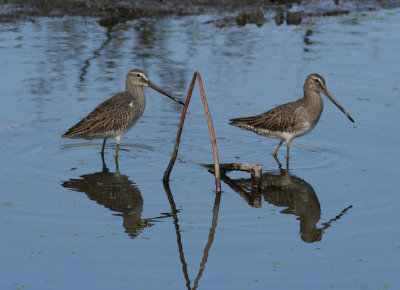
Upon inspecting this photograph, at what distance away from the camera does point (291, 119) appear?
11125 millimetres

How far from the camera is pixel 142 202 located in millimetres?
9031

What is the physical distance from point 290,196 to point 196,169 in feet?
4.79

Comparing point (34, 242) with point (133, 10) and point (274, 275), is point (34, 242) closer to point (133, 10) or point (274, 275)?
point (274, 275)

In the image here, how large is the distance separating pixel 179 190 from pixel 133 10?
10.3m

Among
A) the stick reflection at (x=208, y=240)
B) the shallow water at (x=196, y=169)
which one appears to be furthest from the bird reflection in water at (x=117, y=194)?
the stick reflection at (x=208, y=240)

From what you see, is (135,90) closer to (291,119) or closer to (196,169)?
(196,169)

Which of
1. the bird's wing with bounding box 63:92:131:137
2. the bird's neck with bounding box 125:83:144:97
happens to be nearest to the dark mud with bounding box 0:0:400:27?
the bird's neck with bounding box 125:83:144:97

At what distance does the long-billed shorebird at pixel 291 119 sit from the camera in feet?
36.5

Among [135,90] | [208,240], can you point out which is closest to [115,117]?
[135,90]

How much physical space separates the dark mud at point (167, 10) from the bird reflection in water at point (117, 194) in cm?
883

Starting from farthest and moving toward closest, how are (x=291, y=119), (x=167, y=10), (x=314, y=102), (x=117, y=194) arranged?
1. (x=167, y=10)
2. (x=314, y=102)
3. (x=291, y=119)
4. (x=117, y=194)

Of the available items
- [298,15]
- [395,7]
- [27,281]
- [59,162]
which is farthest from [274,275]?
[395,7]

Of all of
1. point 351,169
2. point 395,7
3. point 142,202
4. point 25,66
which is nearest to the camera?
point 142,202

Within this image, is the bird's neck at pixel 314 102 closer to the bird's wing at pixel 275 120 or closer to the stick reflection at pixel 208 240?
the bird's wing at pixel 275 120
